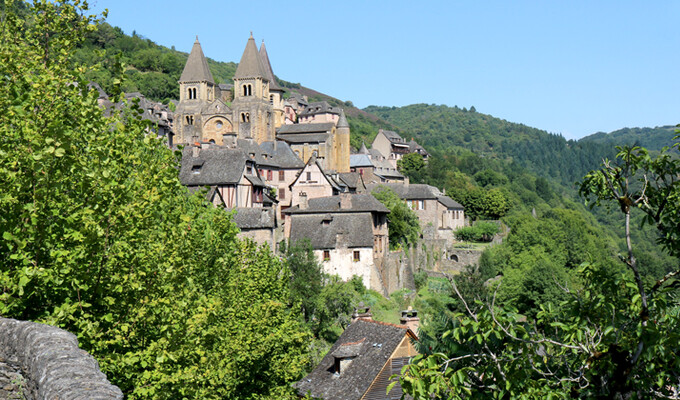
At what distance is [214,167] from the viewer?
57562 mm

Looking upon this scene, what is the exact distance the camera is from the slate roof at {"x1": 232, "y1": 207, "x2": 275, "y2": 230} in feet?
160

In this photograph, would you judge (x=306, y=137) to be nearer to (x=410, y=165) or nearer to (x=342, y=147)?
(x=342, y=147)

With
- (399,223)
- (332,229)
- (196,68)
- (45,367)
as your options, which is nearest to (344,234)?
(332,229)

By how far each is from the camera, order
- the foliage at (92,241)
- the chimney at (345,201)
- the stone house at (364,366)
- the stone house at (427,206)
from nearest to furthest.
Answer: the foliage at (92,241) < the stone house at (364,366) < the chimney at (345,201) < the stone house at (427,206)

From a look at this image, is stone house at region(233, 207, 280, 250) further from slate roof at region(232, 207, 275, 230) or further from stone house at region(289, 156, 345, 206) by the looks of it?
stone house at region(289, 156, 345, 206)

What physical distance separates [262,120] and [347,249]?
39.2m

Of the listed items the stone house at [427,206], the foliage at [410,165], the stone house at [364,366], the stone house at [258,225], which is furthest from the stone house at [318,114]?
the stone house at [364,366]

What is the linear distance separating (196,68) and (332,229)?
4812 cm

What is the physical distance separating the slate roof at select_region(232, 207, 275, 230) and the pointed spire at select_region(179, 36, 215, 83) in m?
51.3

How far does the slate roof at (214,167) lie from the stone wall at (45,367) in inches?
1834

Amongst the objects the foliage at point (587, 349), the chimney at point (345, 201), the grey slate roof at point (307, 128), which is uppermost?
the grey slate roof at point (307, 128)

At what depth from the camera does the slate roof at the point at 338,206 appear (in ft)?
198

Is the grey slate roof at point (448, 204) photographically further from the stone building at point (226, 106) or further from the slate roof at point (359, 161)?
the stone building at point (226, 106)

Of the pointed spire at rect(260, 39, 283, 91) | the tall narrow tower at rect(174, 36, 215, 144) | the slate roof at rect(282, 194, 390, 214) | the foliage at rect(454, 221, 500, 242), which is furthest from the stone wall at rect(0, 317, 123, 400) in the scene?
the pointed spire at rect(260, 39, 283, 91)
